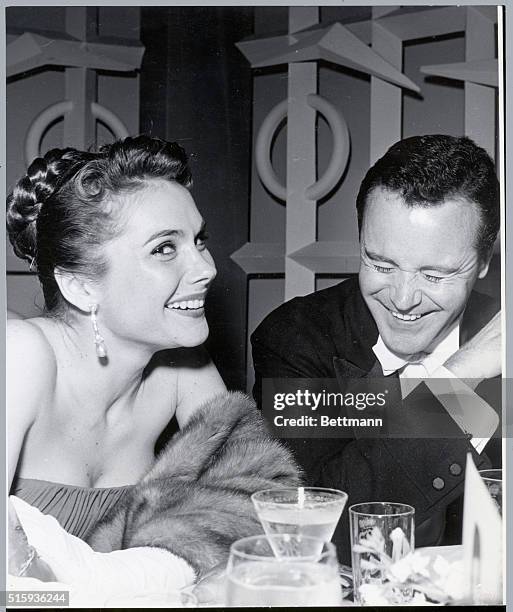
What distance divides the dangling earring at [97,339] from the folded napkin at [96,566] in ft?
0.96

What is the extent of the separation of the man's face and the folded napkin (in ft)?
1.80

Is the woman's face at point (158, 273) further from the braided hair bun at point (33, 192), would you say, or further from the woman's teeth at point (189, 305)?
the braided hair bun at point (33, 192)

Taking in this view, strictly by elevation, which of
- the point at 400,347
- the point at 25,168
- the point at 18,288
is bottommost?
the point at 400,347

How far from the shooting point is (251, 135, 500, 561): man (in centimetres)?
138

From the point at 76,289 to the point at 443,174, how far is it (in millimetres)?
674

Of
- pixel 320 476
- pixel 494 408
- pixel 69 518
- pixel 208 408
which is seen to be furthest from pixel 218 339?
pixel 494 408

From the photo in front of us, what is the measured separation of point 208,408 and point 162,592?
32cm

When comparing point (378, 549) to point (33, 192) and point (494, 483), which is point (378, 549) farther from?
point (33, 192)

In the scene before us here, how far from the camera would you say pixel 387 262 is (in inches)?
54.4

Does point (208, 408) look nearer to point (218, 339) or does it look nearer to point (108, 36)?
point (218, 339)

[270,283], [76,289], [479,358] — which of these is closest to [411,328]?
[479,358]

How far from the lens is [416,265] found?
4.50 feet

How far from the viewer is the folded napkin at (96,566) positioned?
1335 mm

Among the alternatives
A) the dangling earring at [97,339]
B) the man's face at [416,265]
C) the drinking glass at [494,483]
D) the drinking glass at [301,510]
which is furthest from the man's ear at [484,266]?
the dangling earring at [97,339]
